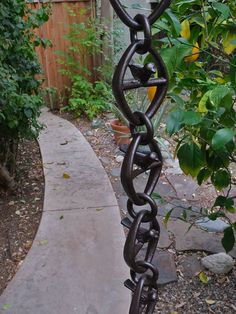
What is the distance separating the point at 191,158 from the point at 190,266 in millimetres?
935

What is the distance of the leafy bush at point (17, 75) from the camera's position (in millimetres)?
2451

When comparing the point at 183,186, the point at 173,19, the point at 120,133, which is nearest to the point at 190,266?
the point at 183,186

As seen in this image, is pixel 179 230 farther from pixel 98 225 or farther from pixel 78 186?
pixel 78 186

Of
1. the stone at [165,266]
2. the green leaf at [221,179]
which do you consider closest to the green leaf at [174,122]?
the green leaf at [221,179]

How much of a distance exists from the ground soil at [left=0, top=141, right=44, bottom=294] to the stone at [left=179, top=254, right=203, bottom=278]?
932 millimetres

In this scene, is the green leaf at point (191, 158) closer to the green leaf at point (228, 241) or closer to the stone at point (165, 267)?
the green leaf at point (228, 241)

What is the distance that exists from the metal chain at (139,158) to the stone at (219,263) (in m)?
1.64

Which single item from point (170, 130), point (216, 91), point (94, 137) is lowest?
point (94, 137)

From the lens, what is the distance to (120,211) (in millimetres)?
2842

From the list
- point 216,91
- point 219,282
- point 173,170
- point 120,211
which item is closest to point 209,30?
point 216,91

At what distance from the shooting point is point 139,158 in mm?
579

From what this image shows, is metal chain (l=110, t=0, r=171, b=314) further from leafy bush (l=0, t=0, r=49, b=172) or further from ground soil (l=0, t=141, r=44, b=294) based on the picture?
leafy bush (l=0, t=0, r=49, b=172)

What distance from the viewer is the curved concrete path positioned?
1896 millimetres

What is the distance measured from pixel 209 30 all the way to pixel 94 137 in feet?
9.98
